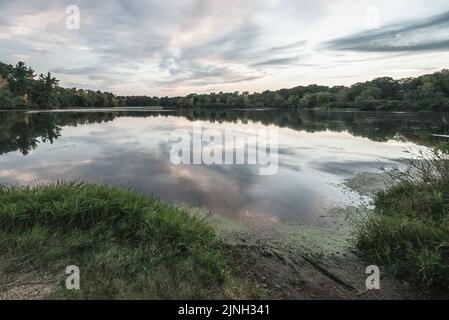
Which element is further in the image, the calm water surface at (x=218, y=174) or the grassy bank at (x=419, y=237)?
the calm water surface at (x=218, y=174)

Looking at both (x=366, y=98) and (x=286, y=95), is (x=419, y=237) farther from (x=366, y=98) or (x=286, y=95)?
(x=286, y=95)

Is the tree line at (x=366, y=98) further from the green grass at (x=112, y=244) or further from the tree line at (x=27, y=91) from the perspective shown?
the green grass at (x=112, y=244)

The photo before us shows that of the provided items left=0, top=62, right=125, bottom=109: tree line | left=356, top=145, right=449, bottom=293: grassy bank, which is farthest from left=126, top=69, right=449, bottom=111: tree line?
left=356, top=145, right=449, bottom=293: grassy bank

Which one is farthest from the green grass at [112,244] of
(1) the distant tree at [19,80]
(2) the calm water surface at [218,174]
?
(1) the distant tree at [19,80]

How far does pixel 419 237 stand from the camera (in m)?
5.81

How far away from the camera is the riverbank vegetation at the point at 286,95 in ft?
242

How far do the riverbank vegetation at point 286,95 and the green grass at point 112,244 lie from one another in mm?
76172

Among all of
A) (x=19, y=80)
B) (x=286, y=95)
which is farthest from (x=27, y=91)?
(x=286, y=95)

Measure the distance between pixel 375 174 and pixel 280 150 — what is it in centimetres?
792

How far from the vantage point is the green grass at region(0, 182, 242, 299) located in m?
4.52

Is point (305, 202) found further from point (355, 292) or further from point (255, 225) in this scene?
point (355, 292)

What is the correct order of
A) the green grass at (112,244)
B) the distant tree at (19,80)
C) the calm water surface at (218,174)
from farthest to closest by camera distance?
1. the distant tree at (19,80)
2. the calm water surface at (218,174)
3. the green grass at (112,244)

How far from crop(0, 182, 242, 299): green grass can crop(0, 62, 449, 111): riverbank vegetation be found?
250 ft

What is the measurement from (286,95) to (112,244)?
424 ft
